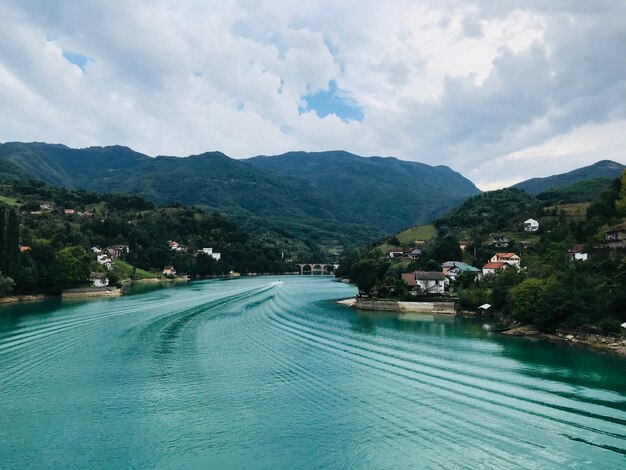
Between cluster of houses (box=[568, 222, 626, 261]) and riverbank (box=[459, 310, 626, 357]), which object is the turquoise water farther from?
cluster of houses (box=[568, 222, 626, 261])

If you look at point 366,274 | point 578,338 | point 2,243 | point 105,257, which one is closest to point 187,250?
point 105,257

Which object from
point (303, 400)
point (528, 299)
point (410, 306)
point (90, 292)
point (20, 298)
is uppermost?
point (90, 292)

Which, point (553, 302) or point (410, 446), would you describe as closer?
point (410, 446)

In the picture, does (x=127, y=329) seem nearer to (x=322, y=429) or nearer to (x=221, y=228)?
(x=322, y=429)

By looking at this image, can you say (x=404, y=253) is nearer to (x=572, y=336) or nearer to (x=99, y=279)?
(x=99, y=279)

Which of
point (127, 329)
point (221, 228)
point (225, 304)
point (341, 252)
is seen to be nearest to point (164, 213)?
point (221, 228)
